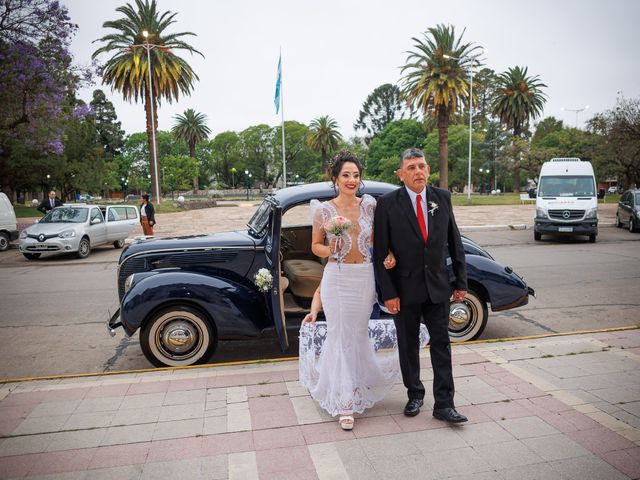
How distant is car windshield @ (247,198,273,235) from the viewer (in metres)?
5.42

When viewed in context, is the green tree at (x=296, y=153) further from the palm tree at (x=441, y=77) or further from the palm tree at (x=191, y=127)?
the palm tree at (x=441, y=77)

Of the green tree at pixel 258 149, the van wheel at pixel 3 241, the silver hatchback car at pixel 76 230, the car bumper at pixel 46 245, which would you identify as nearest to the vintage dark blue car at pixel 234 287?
the car bumper at pixel 46 245

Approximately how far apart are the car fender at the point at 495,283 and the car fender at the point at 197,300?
258cm

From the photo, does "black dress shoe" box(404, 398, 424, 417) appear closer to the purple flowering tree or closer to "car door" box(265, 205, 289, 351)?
"car door" box(265, 205, 289, 351)

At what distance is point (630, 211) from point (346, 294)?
19.1 meters

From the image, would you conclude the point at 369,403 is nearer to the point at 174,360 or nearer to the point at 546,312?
the point at 174,360

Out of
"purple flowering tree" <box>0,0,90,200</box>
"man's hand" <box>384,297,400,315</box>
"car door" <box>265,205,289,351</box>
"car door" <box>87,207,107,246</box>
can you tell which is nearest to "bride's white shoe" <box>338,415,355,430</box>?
"man's hand" <box>384,297,400,315</box>

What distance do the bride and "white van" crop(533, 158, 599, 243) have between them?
13.8 metres

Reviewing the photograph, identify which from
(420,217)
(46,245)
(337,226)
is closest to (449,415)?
(420,217)

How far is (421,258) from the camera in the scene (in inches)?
136

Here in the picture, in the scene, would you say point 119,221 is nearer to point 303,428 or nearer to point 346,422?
point 303,428

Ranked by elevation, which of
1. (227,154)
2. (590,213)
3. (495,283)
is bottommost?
(495,283)

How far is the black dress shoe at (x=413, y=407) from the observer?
364 cm

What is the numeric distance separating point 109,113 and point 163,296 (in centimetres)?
9158
